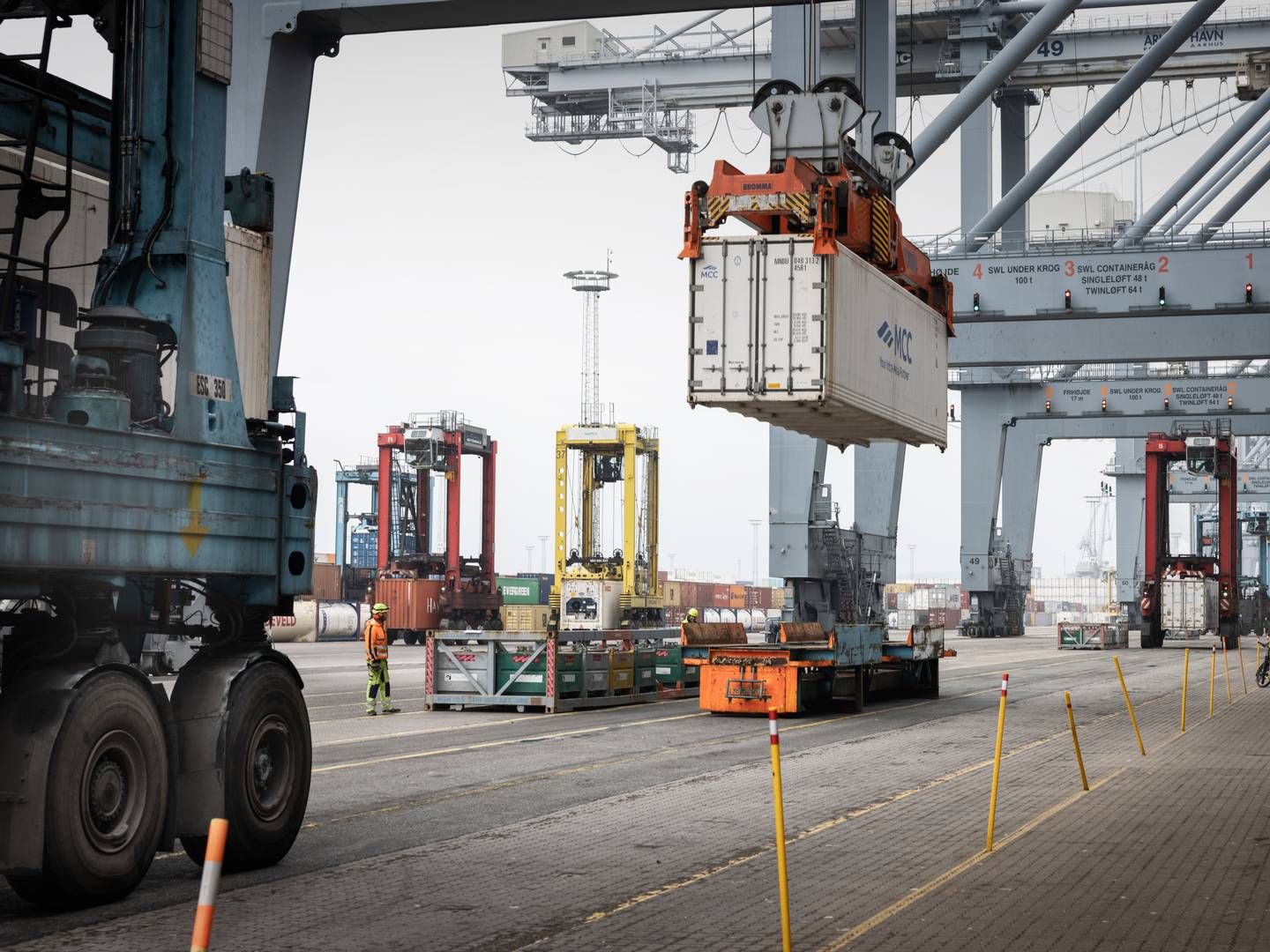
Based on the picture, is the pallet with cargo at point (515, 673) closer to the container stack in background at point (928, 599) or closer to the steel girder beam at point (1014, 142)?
the steel girder beam at point (1014, 142)

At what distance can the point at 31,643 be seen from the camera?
8586mm

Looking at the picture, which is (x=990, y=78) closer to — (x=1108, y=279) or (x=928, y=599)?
(x=1108, y=279)

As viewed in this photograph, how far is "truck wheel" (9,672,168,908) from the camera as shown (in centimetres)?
795

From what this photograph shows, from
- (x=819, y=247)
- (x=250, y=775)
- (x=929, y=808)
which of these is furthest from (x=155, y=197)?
(x=819, y=247)

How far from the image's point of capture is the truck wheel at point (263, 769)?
930 cm

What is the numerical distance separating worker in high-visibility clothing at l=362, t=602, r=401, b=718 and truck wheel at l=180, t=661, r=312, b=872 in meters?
11.1

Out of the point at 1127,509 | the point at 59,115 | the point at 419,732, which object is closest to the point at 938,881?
the point at 59,115

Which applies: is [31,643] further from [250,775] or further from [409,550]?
[409,550]

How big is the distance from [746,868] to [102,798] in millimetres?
4026

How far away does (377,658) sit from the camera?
21.5 m

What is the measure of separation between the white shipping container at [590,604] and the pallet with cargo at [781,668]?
2311 centimetres

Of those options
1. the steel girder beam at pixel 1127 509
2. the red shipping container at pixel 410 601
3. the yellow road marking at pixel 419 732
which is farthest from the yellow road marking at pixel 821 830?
the steel girder beam at pixel 1127 509

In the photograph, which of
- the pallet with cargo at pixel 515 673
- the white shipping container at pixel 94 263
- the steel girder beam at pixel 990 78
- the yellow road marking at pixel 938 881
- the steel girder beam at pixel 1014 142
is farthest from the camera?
the steel girder beam at pixel 1014 142

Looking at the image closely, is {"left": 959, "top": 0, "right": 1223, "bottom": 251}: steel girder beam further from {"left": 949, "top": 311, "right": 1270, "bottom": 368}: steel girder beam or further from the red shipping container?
the red shipping container
